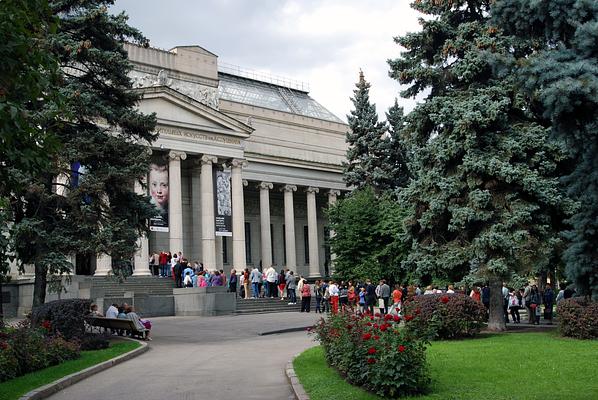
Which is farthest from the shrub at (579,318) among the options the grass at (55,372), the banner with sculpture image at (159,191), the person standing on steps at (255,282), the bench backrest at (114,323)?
the banner with sculpture image at (159,191)

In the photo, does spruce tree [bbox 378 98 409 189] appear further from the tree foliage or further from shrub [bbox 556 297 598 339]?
shrub [bbox 556 297 598 339]

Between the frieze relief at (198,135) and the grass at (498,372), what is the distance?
2653cm

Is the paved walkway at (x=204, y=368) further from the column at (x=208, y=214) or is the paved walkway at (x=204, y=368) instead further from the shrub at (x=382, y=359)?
the column at (x=208, y=214)

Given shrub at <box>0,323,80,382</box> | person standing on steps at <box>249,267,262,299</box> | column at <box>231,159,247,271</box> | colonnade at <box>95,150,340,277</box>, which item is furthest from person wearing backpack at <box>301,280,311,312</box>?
shrub at <box>0,323,80,382</box>

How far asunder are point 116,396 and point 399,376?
481 cm

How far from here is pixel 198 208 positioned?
46250mm

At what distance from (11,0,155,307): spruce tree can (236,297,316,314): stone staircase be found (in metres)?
11.3

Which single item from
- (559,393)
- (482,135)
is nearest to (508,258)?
(482,135)

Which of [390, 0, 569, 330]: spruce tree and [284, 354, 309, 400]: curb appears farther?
[390, 0, 569, 330]: spruce tree

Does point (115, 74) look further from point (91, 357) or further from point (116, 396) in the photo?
point (116, 396)

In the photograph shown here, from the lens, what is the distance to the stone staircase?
3306 centimetres

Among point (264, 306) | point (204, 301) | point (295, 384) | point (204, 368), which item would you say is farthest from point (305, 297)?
point (295, 384)

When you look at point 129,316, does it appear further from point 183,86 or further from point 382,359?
point 183,86

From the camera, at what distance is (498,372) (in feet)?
40.6
